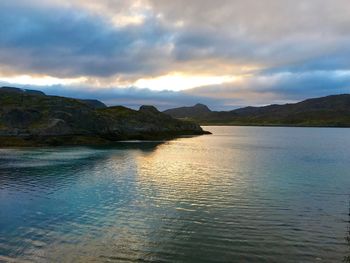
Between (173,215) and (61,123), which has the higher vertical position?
(61,123)

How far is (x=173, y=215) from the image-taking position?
89.7 ft

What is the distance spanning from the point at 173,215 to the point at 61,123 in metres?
79.4

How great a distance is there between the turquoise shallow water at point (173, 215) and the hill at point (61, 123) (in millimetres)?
45901

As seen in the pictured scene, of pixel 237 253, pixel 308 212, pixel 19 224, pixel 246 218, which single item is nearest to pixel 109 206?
pixel 19 224

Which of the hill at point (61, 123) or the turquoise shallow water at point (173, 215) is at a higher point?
the hill at point (61, 123)

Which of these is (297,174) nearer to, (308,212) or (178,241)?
(308,212)

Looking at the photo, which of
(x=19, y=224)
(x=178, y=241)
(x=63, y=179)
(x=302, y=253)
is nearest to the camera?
(x=302, y=253)

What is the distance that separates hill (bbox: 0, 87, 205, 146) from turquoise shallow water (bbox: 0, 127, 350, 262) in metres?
45.9

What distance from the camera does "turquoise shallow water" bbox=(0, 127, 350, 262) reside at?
19.7 m

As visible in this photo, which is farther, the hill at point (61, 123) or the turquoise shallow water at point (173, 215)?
the hill at point (61, 123)

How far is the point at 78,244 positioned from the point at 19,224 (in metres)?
6.52

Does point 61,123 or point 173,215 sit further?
point 61,123

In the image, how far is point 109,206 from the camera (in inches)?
1180

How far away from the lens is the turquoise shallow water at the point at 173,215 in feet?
64.6
